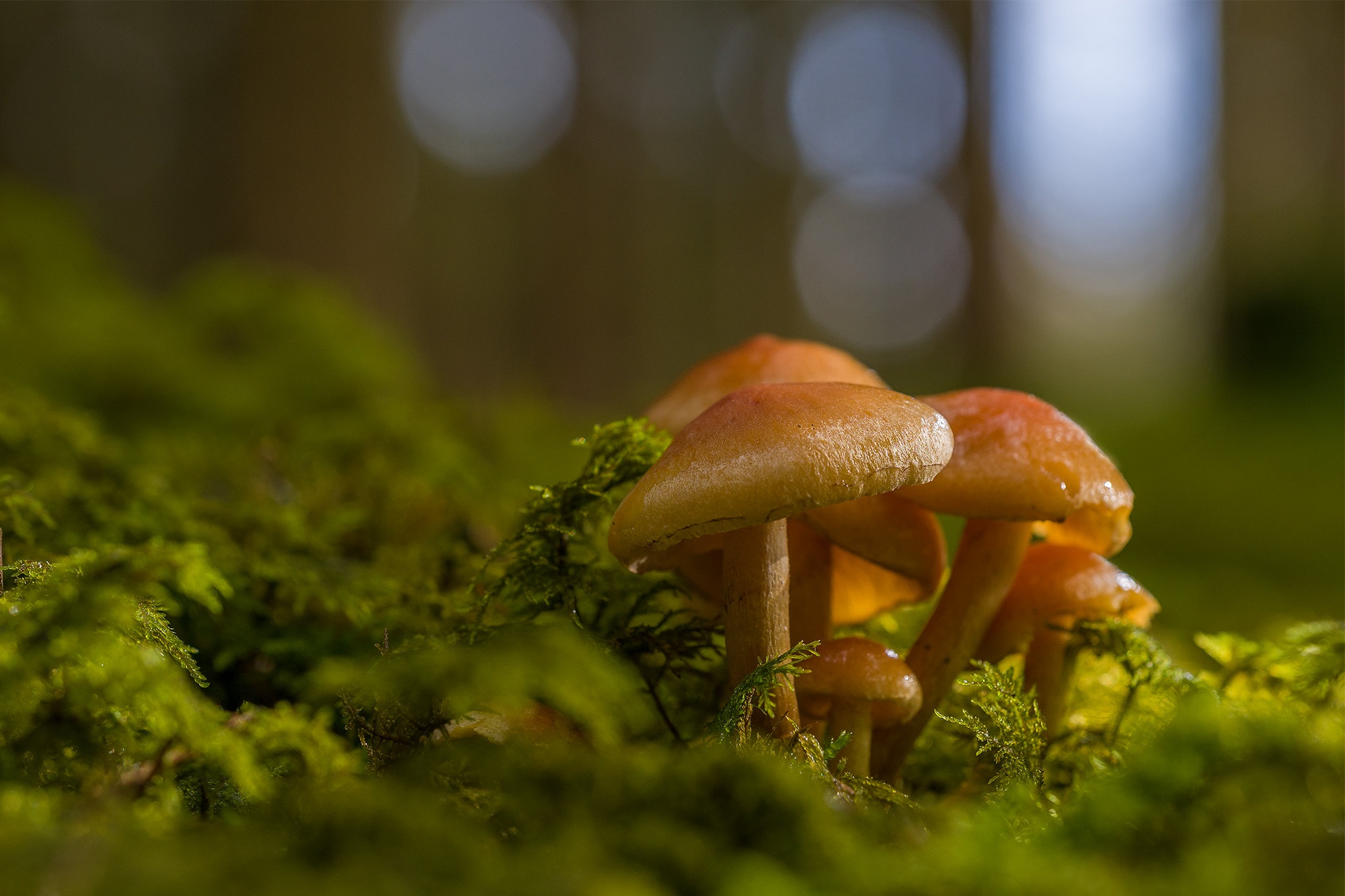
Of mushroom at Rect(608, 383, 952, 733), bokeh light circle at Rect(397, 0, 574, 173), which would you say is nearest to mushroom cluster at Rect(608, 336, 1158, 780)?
mushroom at Rect(608, 383, 952, 733)

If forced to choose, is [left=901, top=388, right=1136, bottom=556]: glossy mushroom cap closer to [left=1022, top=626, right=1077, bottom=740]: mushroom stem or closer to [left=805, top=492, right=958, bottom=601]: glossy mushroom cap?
[left=805, top=492, right=958, bottom=601]: glossy mushroom cap

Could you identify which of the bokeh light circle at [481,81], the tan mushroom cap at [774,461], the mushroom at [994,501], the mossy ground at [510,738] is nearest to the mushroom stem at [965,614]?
the mushroom at [994,501]

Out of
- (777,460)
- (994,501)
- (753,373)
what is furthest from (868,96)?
(777,460)

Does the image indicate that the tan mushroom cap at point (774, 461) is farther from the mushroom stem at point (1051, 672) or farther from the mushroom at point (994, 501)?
the mushroom stem at point (1051, 672)

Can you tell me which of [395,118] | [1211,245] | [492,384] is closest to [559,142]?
[492,384]

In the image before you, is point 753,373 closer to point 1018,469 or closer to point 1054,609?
point 1018,469
